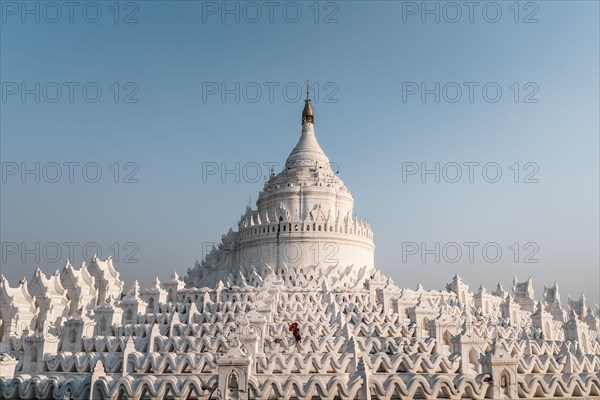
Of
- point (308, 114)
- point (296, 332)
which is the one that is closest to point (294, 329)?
point (296, 332)

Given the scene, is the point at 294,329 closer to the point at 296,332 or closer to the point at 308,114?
the point at 296,332

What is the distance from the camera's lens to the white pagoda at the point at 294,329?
1870 cm

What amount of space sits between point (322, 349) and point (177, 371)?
7102 millimetres

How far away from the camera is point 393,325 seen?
31438 millimetres

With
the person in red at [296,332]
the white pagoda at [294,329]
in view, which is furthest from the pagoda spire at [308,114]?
the person in red at [296,332]

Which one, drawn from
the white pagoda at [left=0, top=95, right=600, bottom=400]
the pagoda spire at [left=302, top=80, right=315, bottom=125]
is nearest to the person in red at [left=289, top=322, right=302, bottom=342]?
the white pagoda at [left=0, top=95, right=600, bottom=400]

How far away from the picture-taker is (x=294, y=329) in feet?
91.1

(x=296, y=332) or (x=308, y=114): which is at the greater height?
(x=308, y=114)

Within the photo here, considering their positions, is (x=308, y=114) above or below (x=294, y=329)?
above

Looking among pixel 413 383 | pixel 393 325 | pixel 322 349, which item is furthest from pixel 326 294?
pixel 413 383

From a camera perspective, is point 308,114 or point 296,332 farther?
point 308,114

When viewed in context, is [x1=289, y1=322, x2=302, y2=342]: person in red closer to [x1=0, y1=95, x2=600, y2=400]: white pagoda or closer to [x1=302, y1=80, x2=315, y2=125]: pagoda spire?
[x1=0, y1=95, x2=600, y2=400]: white pagoda

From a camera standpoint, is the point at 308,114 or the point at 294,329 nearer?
the point at 294,329

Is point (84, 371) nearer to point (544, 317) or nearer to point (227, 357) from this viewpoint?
point (227, 357)
